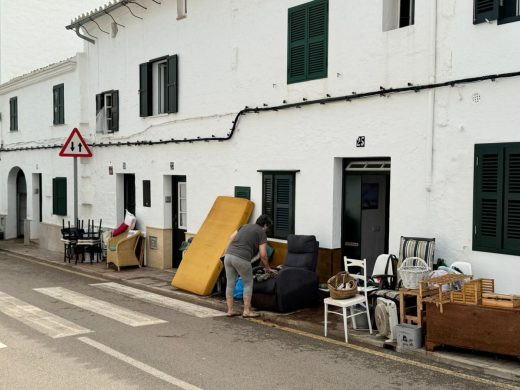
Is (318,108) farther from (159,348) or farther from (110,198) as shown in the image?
(110,198)

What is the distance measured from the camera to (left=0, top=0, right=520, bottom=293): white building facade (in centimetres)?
781

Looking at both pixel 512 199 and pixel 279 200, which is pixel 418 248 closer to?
pixel 512 199

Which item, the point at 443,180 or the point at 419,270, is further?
the point at 443,180

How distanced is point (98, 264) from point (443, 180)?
10.5 meters

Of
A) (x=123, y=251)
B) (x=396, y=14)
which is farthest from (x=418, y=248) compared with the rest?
(x=123, y=251)

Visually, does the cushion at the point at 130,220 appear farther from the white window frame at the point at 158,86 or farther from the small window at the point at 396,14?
the small window at the point at 396,14

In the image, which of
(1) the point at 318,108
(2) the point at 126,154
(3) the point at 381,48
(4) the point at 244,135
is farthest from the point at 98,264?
(3) the point at 381,48

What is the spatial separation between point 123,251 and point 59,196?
573 cm

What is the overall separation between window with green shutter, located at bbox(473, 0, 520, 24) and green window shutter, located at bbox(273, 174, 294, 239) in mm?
4424

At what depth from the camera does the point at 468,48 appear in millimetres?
7941

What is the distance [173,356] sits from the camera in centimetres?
702

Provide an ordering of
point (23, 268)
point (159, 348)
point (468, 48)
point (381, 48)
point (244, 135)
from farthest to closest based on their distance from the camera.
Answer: point (23, 268)
point (244, 135)
point (381, 48)
point (468, 48)
point (159, 348)

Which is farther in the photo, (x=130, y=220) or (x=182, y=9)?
(x=130, y=220)

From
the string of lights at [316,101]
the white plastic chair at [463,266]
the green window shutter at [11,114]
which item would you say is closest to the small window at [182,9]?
the string of lights at [316,101]
